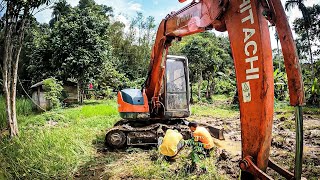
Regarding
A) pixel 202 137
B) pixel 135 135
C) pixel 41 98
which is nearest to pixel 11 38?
pixel 135 135

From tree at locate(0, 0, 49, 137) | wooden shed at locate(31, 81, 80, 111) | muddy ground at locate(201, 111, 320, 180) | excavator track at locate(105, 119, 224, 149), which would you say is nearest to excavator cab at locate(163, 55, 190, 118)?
excavator track at locate(105, 119, 224, 149)

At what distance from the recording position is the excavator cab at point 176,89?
5.83 metres

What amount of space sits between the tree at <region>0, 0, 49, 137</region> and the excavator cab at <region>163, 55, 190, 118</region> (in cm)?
335

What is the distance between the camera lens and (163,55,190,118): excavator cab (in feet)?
19.1

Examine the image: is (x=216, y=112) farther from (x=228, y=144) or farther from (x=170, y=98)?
(x=170, y=98)

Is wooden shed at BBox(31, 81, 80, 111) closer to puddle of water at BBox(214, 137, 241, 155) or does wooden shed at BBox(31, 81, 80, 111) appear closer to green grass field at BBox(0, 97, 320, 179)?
A: green grass field at BBox(0, 97, 320, 179)

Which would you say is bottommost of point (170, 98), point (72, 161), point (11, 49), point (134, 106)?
point (72, 161)

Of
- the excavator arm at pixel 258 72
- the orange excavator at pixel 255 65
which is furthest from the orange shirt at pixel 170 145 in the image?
the excavator arm at pixel 258 72

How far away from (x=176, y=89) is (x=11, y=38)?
13.3ft

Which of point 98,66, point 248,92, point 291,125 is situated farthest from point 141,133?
point 98,66

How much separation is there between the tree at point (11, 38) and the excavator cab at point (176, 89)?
3.35 metres

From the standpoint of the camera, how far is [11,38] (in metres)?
5.80

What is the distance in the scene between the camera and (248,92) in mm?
2059

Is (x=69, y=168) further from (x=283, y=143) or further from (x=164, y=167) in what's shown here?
(x=283, y=143)
